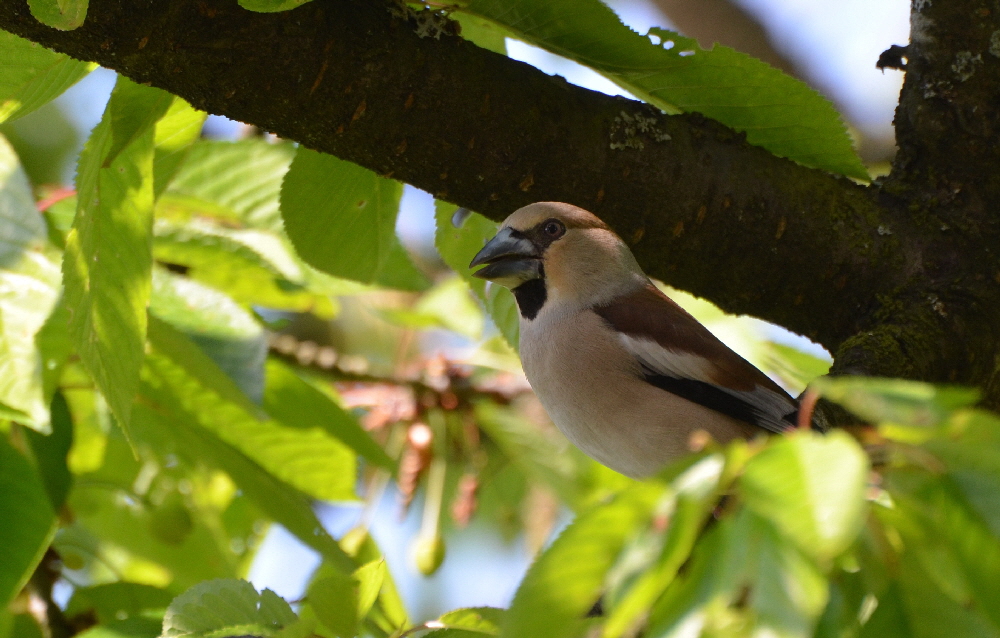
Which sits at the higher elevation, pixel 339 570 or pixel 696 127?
pixel 696 127

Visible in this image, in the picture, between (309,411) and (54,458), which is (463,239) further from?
(54,458)

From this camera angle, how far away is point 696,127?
3.02 meters

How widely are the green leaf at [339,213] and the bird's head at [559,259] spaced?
410 mm

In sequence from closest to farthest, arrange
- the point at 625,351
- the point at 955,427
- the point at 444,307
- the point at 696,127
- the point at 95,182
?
the point at 955,427, the point at 95,182, the point at 696,127, the point at 625,351, the point at 444,307

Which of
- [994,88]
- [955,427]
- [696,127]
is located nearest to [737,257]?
[696,127]

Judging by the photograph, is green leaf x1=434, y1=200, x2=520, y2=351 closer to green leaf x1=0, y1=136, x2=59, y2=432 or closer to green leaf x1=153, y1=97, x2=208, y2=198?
green leaf x1=153, y1=97, x2=208, y2=198

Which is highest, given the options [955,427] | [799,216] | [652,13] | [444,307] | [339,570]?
[652,13]

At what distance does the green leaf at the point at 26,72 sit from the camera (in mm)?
2656

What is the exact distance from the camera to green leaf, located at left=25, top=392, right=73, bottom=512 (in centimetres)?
338

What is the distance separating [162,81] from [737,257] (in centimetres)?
178

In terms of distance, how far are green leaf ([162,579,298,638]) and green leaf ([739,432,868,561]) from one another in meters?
1.23

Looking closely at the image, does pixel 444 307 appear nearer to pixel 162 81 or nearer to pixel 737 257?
pixel 737 257

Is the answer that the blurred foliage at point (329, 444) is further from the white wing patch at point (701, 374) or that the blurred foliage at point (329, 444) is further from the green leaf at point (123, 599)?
the white wing patch at point (701, 374)

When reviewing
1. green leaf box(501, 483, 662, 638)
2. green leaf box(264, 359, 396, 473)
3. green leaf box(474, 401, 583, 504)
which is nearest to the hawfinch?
green leaf box(264, 359, 396, 473)
